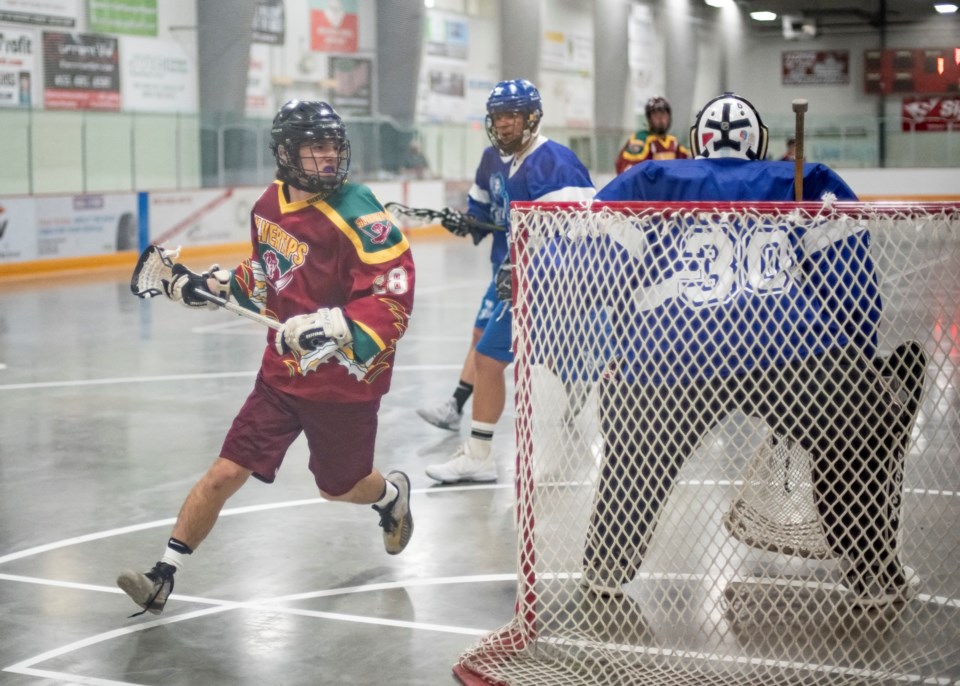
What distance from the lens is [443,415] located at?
23.1ft

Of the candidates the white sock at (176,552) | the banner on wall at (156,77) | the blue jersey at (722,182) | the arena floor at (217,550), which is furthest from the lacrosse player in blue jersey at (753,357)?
the banner on wall at (156,77)

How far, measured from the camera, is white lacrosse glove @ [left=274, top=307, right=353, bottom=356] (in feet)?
13.0

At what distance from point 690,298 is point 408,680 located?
4.25 feet

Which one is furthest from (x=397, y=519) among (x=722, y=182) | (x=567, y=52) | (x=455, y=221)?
(x=567, y=52)

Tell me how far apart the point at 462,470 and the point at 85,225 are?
11194 millimetres

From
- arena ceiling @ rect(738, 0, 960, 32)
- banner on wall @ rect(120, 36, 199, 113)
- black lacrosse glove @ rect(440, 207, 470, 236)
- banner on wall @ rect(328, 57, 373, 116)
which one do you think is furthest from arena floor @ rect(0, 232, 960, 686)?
arena ceiling @ rect(738, 0, 960, 32)

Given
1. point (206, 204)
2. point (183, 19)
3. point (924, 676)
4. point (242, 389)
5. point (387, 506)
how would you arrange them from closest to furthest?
1. point (924, 676)
2. point (387, 506)
3. point (242, 389)
4. point (206, 204)
5. point (183, 19)

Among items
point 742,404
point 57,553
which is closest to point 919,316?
point 742,404

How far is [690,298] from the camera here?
367 centimetres

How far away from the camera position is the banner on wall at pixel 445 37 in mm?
27953

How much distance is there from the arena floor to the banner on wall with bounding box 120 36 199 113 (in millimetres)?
12751

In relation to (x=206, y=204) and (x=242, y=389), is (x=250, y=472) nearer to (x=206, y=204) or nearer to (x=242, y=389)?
(x=242, y=389)

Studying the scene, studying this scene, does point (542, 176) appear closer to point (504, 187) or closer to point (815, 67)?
point (504, 187)

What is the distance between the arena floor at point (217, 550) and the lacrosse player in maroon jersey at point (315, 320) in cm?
31
